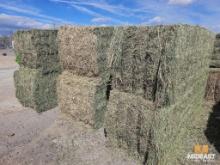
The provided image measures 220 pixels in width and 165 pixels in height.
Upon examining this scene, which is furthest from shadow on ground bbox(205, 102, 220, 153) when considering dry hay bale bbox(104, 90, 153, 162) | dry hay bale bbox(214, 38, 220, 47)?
dry hay bale bbox(214, 38, 220, 47)

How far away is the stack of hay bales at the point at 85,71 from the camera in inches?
239

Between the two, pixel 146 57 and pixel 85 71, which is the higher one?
pixel 146 57

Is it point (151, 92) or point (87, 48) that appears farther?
point (87, 48)

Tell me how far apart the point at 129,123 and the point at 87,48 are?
2428mm

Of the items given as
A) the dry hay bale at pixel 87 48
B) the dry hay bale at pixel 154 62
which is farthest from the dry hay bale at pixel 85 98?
the dry hay bale at pixel 154 62

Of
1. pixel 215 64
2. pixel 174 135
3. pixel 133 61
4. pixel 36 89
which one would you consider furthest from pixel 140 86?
pixel 215 64

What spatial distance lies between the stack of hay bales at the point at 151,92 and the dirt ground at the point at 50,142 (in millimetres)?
516

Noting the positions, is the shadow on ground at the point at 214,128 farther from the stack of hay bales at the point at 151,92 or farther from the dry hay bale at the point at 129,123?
the dry hay bale at the point at 129,123

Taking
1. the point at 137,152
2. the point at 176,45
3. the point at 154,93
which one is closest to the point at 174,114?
the point at 154,93

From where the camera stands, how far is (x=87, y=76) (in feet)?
21.2

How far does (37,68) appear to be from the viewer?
310 inches

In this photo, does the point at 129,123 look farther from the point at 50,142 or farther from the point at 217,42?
the point at 217,42

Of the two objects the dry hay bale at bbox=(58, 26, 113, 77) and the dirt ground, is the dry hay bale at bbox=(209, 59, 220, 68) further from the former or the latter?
the dirt ground

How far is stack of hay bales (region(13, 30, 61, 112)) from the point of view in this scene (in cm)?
778
